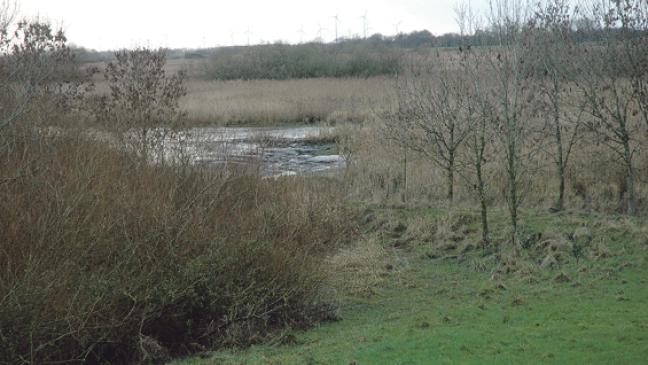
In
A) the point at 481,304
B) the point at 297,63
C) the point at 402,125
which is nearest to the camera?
the point at 481,304

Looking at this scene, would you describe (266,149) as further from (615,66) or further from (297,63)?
(297,63)

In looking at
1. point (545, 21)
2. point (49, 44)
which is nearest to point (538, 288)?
point (545, 21)

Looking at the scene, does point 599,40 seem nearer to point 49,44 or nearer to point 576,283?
point 576,283

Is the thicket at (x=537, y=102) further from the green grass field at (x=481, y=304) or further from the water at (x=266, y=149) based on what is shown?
the water at (x=266, y=149)

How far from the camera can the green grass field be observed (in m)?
8.34

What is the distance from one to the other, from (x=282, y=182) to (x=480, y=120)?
4.79 metres

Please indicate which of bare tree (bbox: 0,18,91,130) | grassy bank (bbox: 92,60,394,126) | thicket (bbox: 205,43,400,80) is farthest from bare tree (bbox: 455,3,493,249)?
thicket (bbox: 205,43,400,80)

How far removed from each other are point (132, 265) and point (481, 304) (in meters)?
5.31

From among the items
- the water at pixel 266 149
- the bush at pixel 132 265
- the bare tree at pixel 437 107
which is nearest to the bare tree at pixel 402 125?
the bare tree at pixel 437 107

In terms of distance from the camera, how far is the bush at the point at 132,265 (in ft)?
29.5

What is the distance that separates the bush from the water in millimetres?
1824

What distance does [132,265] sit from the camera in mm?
10102

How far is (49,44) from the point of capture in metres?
16.0

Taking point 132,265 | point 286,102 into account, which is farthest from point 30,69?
point 286,102
